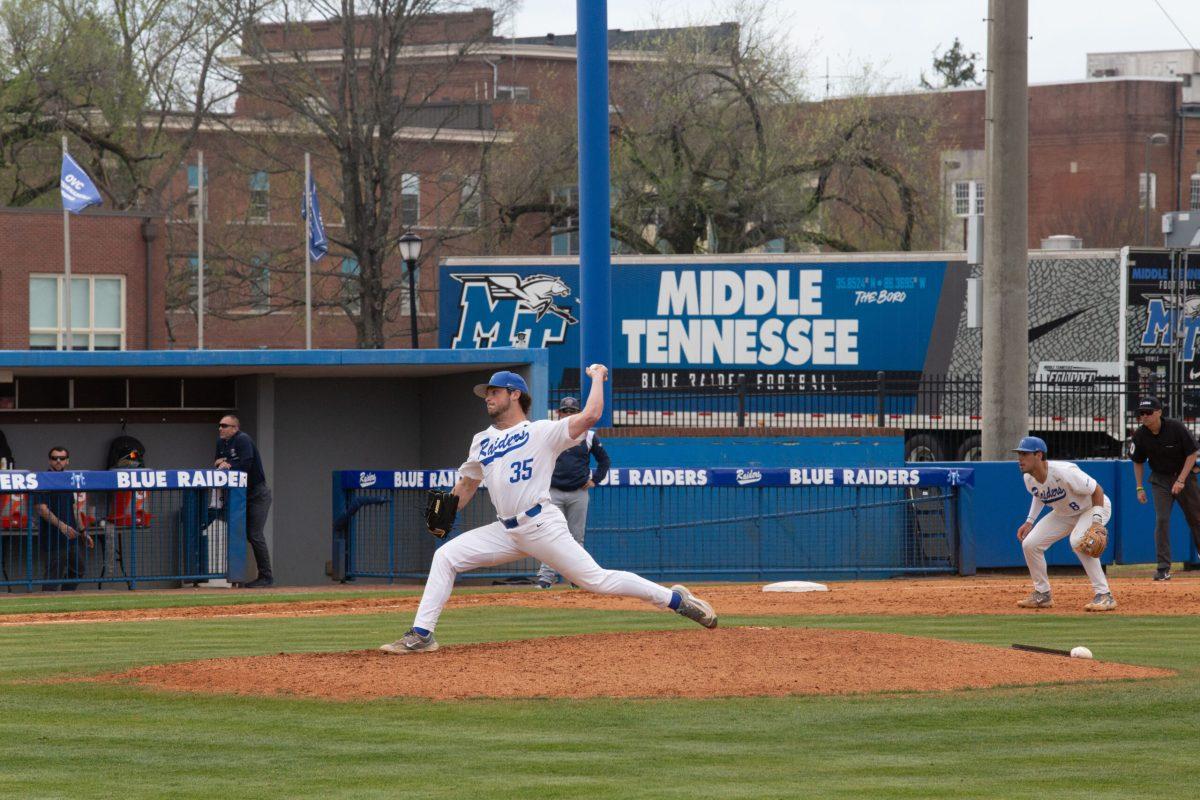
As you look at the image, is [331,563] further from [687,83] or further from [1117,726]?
[687,83]

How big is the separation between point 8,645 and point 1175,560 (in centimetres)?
1483

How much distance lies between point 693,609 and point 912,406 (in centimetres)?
2064

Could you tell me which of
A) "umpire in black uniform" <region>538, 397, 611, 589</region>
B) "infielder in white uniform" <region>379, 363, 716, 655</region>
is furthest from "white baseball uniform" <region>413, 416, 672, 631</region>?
"umpire in black uniform" <region>538, 397, 611, 589</region>

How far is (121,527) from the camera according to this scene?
18672 mm

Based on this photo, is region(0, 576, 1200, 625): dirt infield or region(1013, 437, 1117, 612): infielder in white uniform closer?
region(1013, 437, 1117, 612): infielder in white uniform

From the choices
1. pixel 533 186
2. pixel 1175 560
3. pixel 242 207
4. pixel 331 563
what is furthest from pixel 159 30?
pixel 1175 560

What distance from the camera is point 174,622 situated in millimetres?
14469

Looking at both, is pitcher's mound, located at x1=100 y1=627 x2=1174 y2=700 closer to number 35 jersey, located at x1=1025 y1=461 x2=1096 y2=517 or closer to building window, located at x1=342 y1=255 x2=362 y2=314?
number 35 jersey, located at x1=1025 y1=461 x2=1096 y2=517

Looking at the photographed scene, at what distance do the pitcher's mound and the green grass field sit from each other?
25cm

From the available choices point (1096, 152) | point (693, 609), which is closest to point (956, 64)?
point (1096, 152)

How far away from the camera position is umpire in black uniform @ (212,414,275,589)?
738 inches

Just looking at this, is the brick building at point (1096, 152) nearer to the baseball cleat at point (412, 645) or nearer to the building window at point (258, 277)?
the building window at point (258, 277)

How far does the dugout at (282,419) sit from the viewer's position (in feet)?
67.4

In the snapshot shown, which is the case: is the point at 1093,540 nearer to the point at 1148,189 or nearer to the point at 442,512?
the point at 442,512
